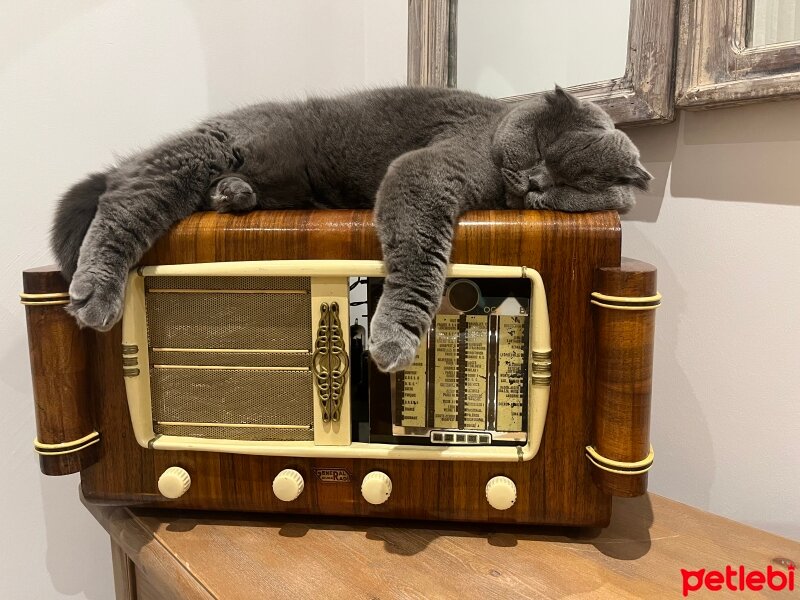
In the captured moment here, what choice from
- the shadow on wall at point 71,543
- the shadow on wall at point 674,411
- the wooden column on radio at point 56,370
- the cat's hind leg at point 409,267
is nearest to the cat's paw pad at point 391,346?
the cat's hind leg at point 409,267

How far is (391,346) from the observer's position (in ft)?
2.07

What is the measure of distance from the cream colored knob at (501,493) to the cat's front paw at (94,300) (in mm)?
485

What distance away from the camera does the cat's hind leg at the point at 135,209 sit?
2.14ft

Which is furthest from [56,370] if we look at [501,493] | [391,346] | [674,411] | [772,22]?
[772,22]

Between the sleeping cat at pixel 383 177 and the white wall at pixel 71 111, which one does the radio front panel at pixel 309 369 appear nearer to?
the sleeping cat at pixel 383 177

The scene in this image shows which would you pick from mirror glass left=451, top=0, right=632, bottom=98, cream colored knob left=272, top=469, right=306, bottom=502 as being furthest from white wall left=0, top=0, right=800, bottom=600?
cream colored knob left=272, top=469, right=306, bottom=502

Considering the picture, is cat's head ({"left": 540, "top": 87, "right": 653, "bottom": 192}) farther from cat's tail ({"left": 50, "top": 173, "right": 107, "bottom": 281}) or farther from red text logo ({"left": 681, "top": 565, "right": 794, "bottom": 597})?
cat's tail ({"left": 50, "top": 173, "right": 107, "bottom": 281})

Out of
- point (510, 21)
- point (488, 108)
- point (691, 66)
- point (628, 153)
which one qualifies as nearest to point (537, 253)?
point (628, 153)

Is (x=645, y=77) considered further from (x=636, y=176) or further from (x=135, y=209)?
(x=135, y=209)

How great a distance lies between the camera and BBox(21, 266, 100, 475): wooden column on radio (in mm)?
672

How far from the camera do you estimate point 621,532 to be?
0.73 meters

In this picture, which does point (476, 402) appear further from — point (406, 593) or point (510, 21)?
point (510, 21)

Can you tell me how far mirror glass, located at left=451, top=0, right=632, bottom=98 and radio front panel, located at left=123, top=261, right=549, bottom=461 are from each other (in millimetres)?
567

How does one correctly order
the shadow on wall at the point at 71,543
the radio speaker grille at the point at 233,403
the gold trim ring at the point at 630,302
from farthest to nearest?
the shadow on wall at the point at 71,543, the radio speaker grille at the point at 233,403, the gold trim ring at the point at 630,302
